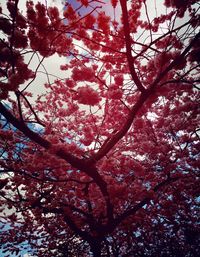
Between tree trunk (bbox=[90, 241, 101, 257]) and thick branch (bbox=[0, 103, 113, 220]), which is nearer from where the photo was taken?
thick branch (bbox=[0, 103, 113, 220])

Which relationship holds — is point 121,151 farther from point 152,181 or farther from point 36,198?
point 36,198

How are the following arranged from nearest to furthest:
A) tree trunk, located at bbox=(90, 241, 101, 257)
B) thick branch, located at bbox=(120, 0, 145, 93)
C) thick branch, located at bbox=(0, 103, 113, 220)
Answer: thick branch, located at bbox=(120, 0, 145, 93) → thick branch, located at bbox=(0, 103, 113, 220) → tree trunk, located at bbox=(90, 241, 101, 257)

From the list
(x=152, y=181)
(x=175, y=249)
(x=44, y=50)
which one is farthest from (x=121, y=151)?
(x=175, y=249)

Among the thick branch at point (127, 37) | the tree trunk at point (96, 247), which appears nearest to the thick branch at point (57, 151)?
the thick branch at point (127, 37)

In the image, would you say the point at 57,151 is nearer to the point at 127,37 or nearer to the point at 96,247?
the point at 127,37

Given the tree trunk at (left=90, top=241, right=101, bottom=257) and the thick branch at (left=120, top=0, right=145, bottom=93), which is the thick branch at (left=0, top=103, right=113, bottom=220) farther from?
the tree trunk at (left=90, top=241, right=101, bottom=257)

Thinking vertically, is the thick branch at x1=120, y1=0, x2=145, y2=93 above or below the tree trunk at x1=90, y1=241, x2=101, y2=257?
above

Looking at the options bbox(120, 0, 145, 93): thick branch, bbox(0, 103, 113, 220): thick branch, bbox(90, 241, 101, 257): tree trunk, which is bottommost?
bbox(0, 103, 113, 220): thick branch

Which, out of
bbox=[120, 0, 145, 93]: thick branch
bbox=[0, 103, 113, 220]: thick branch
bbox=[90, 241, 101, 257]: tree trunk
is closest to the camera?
bbox=[120, 0, 145, 93]: thick branch

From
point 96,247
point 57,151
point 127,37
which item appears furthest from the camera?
point 96,247

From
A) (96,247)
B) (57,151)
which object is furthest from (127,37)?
(96,247)

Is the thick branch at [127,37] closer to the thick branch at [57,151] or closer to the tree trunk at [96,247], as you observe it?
the thick branch at [57,151]

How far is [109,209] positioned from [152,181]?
99.0 inches

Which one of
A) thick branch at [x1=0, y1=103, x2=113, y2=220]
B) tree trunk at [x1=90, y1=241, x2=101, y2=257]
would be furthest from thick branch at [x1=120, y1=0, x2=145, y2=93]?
tree trunk at [x1=90, y1=241, x2=101, y2=257]
